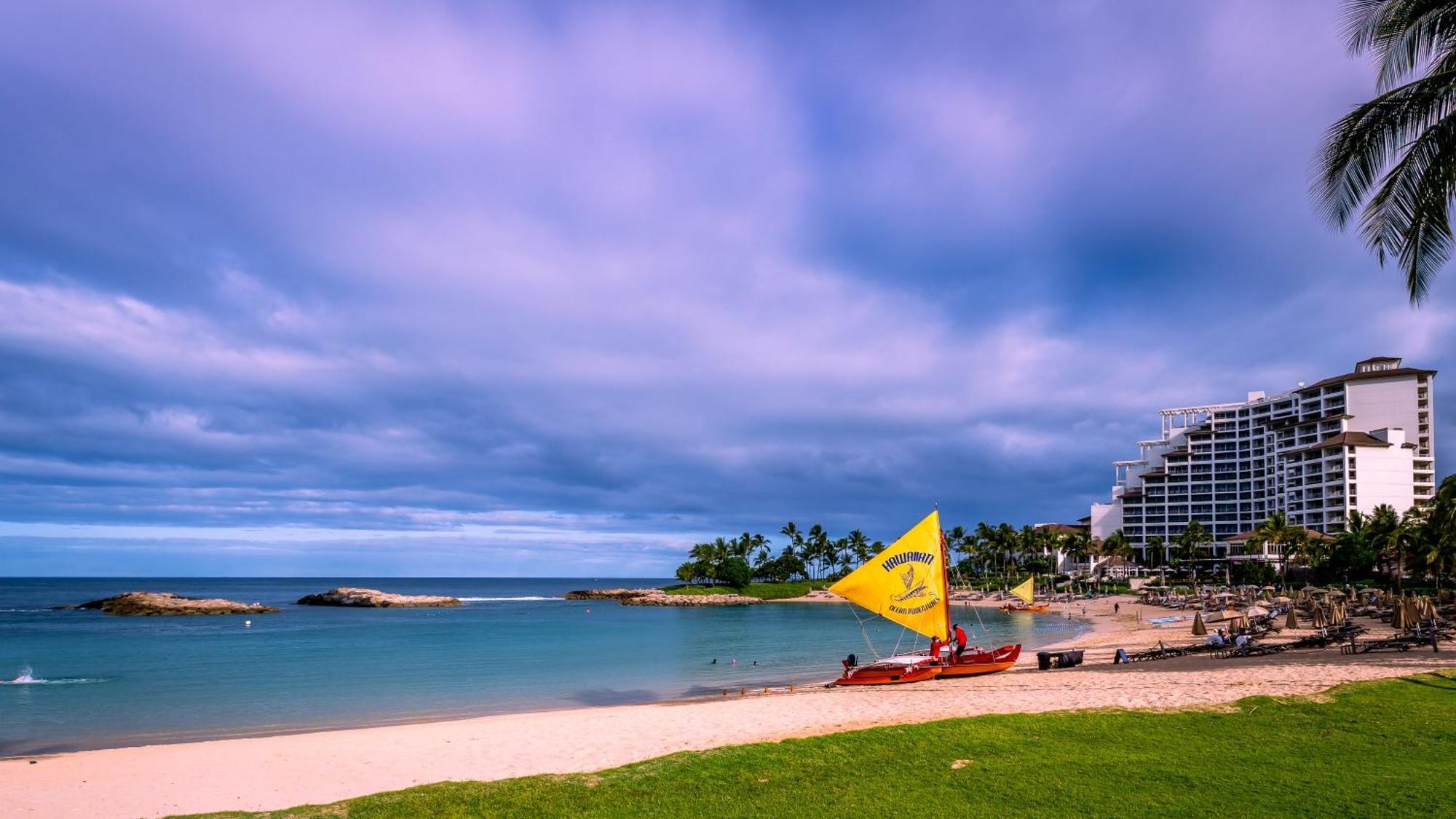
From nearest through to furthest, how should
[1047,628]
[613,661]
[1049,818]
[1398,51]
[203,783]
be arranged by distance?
[1049,818], [1398,51], [203,783], [613,661], [1047,628]

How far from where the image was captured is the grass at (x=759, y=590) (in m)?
143

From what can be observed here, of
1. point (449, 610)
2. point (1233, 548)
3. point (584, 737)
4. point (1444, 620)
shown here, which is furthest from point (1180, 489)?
point (584, 737)

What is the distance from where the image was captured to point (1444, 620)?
41.1 m

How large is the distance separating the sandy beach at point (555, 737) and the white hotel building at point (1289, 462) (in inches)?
4106

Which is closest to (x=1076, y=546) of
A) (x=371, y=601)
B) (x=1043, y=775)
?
(x=371, y=601)

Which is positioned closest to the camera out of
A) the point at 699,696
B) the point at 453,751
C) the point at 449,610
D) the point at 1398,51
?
the point at 1398,51

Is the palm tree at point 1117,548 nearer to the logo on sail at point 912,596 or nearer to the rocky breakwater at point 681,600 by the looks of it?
the rocky breakwater at point 681,600

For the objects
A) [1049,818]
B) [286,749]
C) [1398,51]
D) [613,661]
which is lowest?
[613,661]

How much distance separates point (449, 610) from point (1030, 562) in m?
101

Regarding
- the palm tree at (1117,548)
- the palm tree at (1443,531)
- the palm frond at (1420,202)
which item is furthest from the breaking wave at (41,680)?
the palm tree at (1117,548)

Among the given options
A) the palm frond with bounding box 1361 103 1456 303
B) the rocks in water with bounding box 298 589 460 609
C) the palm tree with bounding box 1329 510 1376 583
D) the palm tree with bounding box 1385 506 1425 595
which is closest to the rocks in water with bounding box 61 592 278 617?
the rocks in water with bounding box 298 589 460 609

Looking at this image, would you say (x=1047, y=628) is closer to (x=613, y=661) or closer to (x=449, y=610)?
(x=613, y=661)

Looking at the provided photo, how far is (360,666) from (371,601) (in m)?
92.7

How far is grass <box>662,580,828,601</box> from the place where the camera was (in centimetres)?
14300
